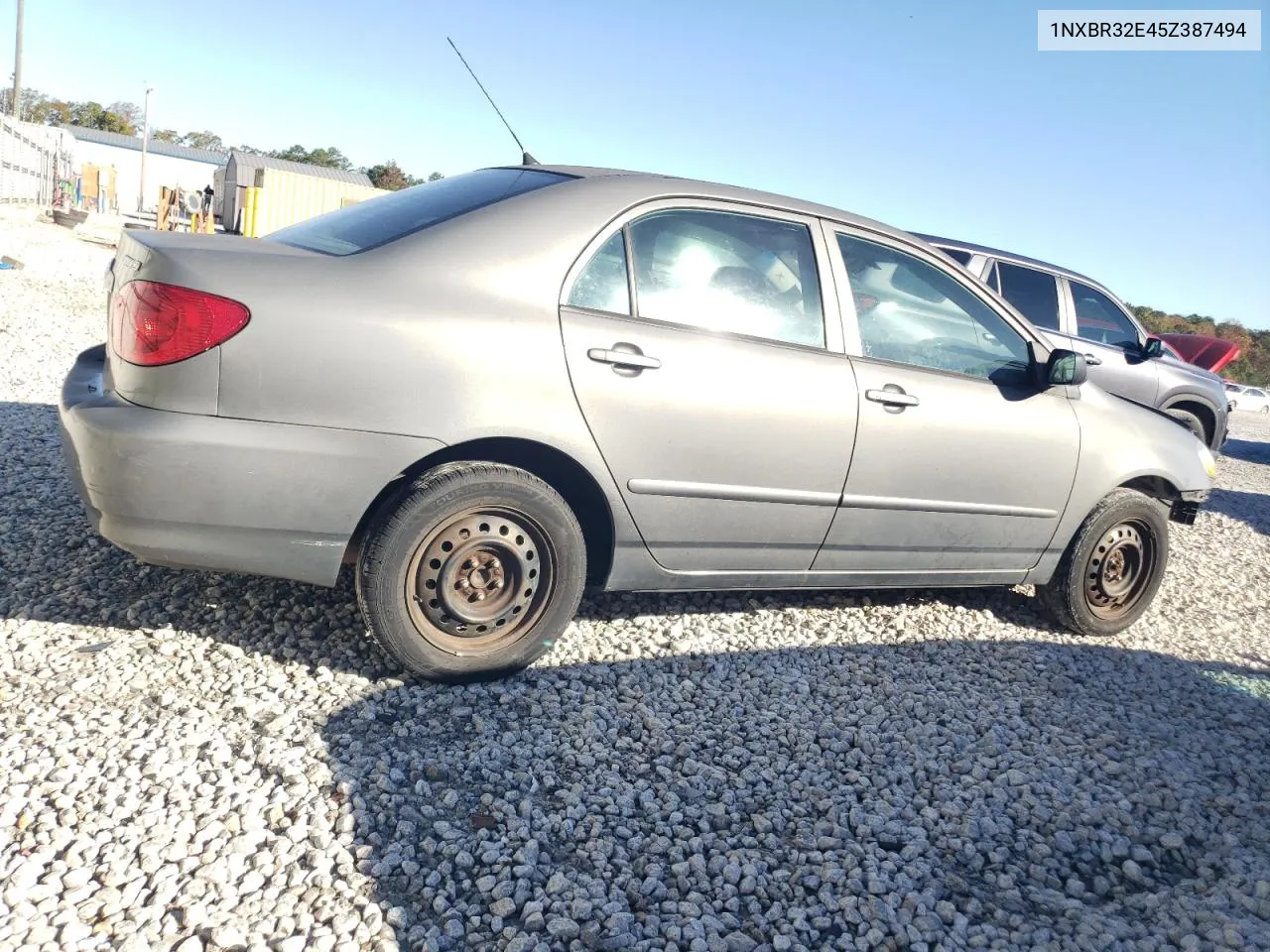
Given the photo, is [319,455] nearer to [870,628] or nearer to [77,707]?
[77,707]

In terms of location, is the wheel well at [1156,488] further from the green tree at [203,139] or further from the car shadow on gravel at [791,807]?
the green tree at [203,139]

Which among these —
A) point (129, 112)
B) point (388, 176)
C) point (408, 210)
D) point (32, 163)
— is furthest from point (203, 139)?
point (408, 210)

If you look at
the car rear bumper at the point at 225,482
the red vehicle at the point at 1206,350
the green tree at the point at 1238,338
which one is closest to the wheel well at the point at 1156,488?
the car rear bumper at the point at 225,482

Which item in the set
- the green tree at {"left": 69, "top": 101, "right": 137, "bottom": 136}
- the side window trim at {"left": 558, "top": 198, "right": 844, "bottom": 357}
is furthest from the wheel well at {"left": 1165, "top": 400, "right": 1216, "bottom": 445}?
the green tree at {"left": 69, "top": 101, "right": 137, "bottom": 136}

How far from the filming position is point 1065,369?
4.08m

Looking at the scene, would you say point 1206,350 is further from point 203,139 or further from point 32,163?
point 203,139

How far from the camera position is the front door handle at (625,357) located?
3084 millimetres

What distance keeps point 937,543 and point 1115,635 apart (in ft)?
4.62

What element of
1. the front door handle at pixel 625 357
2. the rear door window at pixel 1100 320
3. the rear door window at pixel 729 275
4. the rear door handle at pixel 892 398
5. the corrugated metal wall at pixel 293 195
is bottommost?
the rear door handle at pixel 892 398

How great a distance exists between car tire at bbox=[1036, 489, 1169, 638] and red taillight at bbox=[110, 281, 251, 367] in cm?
376

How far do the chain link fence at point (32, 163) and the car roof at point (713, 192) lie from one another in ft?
83.3

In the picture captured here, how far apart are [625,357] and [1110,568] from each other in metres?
2.96

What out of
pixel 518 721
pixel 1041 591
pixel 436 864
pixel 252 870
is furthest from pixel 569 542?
pixel 1041 591

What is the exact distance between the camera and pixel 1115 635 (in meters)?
4.70
